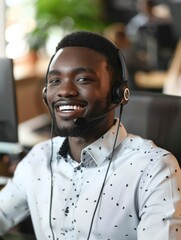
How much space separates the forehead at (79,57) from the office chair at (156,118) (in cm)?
34

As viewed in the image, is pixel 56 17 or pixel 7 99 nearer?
pixel 7 99

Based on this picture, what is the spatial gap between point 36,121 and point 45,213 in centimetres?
237

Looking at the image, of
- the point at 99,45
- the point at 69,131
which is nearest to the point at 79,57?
the point at 99,45

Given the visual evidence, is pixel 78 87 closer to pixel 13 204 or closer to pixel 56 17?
pixel 13 204

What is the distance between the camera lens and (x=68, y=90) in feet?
3.65

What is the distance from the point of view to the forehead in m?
1.12

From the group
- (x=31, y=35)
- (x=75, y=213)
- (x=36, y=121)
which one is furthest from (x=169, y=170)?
(x=31, y=35)

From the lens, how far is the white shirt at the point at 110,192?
1.03m

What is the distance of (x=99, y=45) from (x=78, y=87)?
4.4 inches

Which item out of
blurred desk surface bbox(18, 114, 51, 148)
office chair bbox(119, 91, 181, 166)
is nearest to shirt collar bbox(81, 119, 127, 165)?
office chair bbox(119, 91, 181, 166)

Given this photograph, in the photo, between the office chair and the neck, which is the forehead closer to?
the neck

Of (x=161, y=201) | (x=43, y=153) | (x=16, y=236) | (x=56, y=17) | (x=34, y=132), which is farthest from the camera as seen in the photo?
(x=56, y=17)

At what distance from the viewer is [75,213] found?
116 centimetres

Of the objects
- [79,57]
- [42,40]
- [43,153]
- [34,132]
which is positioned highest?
[79,57]
